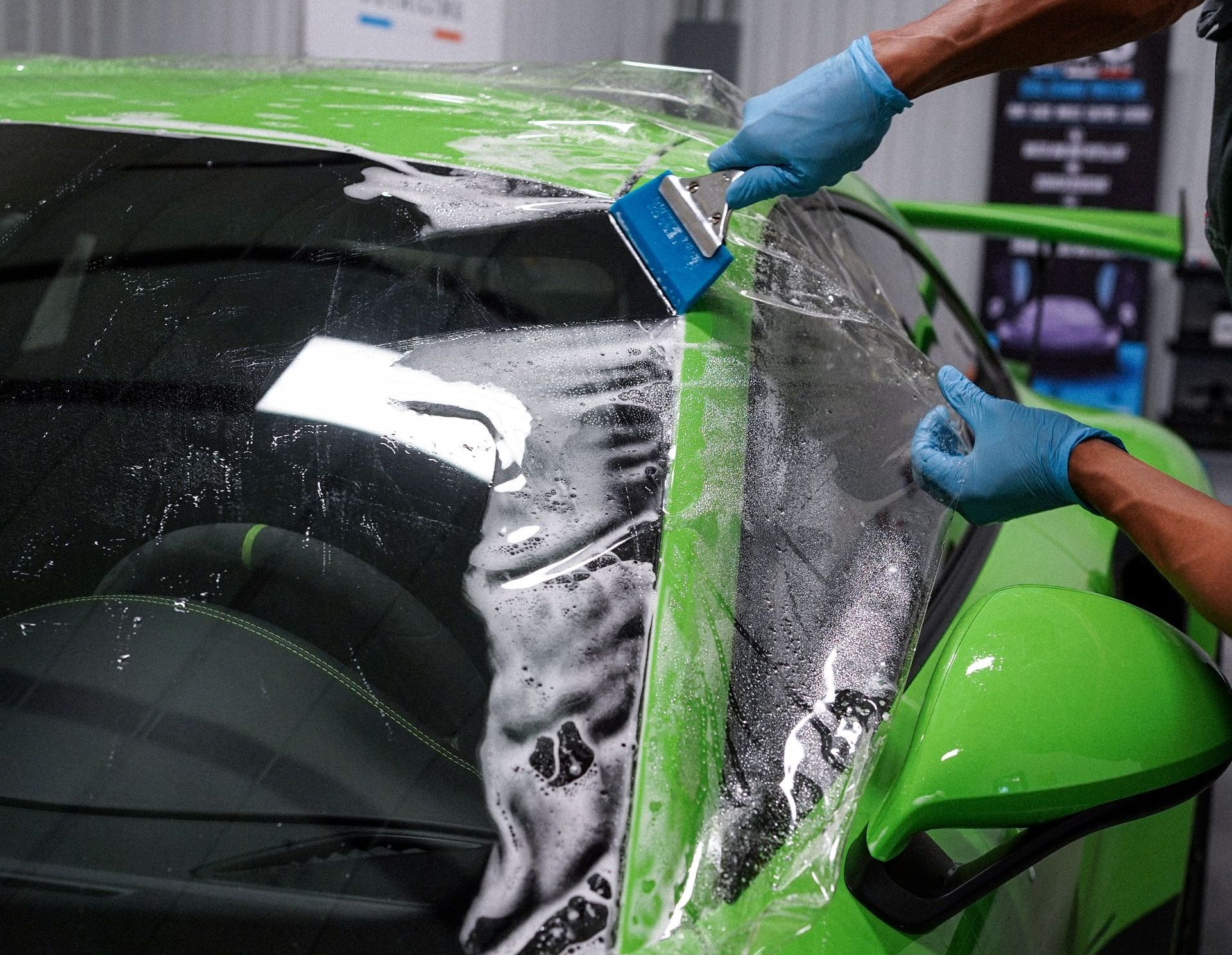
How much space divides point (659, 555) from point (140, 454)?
1.15 ft

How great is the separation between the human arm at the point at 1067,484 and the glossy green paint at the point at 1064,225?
1.01 meters

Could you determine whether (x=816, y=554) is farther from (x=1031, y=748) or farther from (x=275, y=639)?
(x=275, y=639)

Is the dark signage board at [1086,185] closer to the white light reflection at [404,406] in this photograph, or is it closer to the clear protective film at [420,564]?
the clear protective film at [420,564]

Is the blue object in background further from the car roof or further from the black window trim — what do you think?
the car roof

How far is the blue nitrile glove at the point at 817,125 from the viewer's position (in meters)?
0.99

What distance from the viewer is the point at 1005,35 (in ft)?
3.43

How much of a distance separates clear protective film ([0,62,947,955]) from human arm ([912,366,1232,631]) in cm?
7

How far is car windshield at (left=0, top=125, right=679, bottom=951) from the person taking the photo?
0.62m

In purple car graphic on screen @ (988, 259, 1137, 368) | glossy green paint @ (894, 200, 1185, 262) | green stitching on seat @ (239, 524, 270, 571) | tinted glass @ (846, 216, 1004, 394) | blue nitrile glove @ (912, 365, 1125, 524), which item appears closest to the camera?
green stitching on seat @ (239, 524, 270, 571)

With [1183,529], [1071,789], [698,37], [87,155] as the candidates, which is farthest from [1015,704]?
[698,37]

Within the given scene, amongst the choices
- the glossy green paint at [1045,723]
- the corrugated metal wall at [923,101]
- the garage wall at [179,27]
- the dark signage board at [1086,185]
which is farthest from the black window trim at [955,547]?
the dark signage board at [1086,185]

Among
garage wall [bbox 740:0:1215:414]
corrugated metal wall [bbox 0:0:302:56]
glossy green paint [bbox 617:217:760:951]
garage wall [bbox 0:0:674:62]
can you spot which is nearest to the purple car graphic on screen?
garage wall [bbox 740:0:1215:414]

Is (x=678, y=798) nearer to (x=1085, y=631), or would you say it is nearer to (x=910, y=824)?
(x=910, y=824)

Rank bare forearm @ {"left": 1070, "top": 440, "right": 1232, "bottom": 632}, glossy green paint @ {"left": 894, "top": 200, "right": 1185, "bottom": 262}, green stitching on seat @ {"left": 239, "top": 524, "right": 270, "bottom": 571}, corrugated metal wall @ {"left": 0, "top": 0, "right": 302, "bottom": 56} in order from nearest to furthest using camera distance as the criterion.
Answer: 1. green stitching on seat @ {"left": 239, "top": 524, "right": 270, "bottom": 571}
2. bare forearm @ {"left": 1070, "top": 440, "right": 1232, "bottom": 632}
3. glossy green paint @ {"left": 894, "top": 200, "right": 1185, "bottom": 262}
4. corrugated metal wall @ {"left": 0, "top": 0, "right": 302, "bottom": 56}
